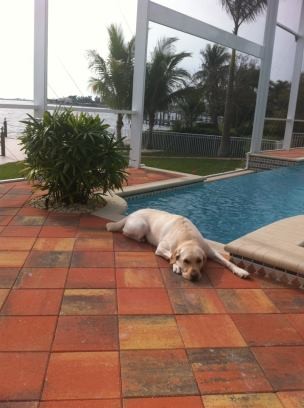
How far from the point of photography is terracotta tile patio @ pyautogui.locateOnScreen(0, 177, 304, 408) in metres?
2.19

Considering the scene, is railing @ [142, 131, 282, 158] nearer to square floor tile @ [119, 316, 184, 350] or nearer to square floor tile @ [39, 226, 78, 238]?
square floor tile @ [39, 226, 78, 238]

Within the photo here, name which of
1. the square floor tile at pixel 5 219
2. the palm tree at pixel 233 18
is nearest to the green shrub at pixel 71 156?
the square floor tile at pixel 5 219

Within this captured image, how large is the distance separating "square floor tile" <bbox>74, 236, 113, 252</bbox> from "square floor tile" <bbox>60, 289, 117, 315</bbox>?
3.28 feet

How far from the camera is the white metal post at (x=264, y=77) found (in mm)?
13555

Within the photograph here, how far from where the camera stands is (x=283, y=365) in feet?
8.21

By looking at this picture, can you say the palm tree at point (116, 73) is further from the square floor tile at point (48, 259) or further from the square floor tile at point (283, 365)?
the square floor tile at point (283, 365)

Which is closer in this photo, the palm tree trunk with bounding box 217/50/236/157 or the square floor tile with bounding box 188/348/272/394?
the square floor tile with bounding box 188/348/272/394

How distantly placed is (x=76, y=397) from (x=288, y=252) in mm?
2593

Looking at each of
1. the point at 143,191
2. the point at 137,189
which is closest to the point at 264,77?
the point at 143,191

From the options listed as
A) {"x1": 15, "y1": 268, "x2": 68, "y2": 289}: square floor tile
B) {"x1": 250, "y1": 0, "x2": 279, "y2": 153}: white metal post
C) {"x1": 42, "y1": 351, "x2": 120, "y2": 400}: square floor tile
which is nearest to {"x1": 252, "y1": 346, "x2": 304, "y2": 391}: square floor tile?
{"x1": 42, "y1": 351, "x2": 120, "y2": 400}: square floor tile

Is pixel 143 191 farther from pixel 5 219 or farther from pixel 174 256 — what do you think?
pixel 174 256

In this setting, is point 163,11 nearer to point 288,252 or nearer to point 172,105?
point 172,105

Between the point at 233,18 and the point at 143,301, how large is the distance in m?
11.8

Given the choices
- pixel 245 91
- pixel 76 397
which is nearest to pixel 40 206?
pixel 76 397
